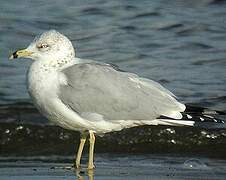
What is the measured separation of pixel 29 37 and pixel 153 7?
2.34 metres

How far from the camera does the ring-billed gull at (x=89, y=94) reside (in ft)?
26.8

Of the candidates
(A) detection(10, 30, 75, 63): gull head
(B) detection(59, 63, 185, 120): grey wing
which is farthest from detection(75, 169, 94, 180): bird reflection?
(A) detection(10, 30, 75, 63): gull head

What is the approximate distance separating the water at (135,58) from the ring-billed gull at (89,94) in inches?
18.1

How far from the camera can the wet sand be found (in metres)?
8.20

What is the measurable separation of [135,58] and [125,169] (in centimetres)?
401

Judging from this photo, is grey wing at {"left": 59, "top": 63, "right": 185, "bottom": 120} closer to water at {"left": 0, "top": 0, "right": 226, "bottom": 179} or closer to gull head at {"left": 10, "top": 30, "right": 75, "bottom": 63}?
gull head at {"left": 10, "top": 30, "right": 75, "bottom": 63}

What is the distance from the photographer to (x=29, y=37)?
13.5 metres

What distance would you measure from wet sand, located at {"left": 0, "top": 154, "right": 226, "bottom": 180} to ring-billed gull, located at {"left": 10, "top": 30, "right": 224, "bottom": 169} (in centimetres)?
28

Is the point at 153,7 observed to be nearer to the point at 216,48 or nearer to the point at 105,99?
the point at 216,48

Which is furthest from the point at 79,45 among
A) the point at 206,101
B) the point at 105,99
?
the point at 105,99

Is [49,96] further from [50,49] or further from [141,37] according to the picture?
[141,37]

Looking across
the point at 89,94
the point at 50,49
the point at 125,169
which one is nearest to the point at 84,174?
the point at 125,169

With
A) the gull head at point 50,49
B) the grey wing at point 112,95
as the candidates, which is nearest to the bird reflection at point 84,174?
the grey wing at point 112,95

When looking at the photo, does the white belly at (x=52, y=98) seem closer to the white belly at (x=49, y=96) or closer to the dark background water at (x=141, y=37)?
the white belly at (x=49, y=96)
